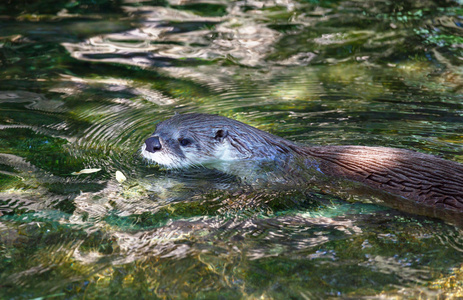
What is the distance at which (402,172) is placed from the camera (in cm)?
347

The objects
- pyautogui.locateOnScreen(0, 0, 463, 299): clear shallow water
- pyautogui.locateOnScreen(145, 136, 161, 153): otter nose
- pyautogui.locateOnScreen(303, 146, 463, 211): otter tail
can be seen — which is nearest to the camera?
pyautogui.locateOnScreen(0, 0, 463, 299): clear shallow water

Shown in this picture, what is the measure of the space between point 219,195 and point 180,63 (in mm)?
3050

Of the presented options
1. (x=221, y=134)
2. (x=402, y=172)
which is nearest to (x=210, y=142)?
(x=221, y=134)

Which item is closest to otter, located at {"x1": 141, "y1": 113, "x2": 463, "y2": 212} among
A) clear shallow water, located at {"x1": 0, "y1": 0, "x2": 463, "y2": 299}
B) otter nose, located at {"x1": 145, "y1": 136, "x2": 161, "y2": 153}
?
otter nose, located at {"x1": 145, "y1": 136, "x2": 161, "y2": 153}

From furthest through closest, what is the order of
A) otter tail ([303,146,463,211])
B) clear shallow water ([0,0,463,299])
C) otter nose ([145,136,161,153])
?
otter nose ([145,136,161,153]), otter tail ([303,146,463,211]), clear shallow water ([0,0,463,299])

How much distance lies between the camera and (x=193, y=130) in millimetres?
3992

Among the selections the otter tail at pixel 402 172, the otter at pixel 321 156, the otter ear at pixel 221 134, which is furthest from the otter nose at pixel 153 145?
the otter tail at pixel 402 172

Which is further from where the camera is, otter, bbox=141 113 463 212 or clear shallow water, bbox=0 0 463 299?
otter, bbox=141 113 463 212

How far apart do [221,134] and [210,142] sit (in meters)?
0.11

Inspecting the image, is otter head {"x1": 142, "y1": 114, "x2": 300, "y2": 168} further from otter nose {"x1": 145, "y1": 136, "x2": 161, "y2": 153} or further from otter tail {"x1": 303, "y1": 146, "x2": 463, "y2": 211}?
otter tail {"x1": 303, "y1": 146, "x2": 463, "y2": 211}

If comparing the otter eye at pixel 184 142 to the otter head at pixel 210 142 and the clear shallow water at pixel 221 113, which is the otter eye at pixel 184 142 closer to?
the otter head at pixel 210 142

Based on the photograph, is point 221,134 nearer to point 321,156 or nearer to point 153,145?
point 153,145

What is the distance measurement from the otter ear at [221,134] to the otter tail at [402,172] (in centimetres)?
70

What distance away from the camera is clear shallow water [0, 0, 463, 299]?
2.73 metres
